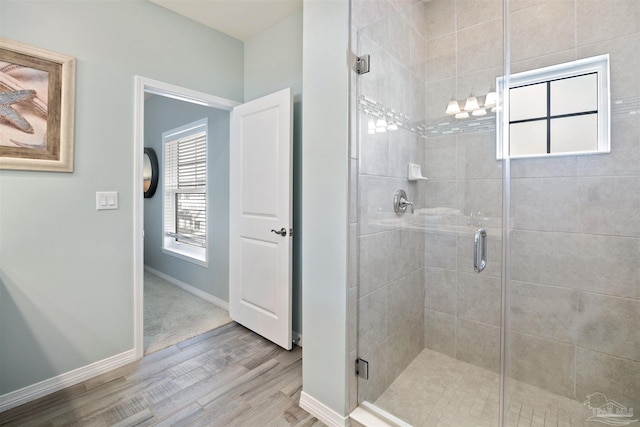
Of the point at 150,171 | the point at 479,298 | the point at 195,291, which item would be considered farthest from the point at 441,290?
the point at 150,171

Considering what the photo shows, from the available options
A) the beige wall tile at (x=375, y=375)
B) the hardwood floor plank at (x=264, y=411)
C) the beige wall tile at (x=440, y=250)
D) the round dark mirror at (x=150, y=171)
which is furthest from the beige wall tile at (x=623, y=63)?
the round dark mirror at (x=150, y=171)

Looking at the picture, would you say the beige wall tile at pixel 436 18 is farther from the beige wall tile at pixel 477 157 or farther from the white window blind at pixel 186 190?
the white window blind at pixel 186 190

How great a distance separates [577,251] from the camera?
5.43 ft

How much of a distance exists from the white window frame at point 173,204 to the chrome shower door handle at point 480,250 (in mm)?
2731

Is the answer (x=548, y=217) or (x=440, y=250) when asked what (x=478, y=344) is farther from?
(x=548, y=217)

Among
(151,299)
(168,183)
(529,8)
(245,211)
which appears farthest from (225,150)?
(529,8)

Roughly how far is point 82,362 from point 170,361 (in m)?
0.52

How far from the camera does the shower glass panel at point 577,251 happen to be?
151 centimetres

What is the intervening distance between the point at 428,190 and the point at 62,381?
99.4 inches

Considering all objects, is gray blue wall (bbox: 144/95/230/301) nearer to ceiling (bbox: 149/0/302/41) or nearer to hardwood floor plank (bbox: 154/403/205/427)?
ceiling (bbox: 149/0/302/41)

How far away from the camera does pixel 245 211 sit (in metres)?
2.63

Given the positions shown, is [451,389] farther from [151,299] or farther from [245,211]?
[151,299]

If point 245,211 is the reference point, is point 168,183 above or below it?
above

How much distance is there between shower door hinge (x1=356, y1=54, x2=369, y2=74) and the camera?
5.08 ft
